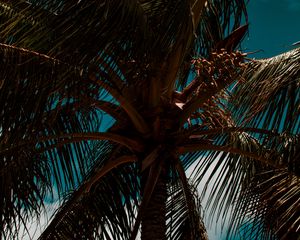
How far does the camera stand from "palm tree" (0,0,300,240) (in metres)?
4.01

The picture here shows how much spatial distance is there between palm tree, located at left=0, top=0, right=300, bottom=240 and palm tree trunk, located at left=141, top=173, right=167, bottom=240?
0.01m

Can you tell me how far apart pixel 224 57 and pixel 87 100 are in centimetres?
115

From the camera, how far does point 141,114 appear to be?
207 inches

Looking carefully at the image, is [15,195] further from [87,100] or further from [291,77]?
[291,77]

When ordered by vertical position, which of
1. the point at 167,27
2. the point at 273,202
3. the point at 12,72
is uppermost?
the point at 167,27

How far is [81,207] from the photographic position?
6.23 m

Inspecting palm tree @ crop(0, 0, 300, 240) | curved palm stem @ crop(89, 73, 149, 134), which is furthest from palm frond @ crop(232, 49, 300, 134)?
curved palm stem @ crop(89, 73, 149, 134)

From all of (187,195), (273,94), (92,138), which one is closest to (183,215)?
(187,195)

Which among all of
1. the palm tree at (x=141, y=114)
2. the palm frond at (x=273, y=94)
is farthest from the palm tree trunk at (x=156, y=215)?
the palm frond at (x=273, y=94)

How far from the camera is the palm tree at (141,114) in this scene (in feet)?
13.1

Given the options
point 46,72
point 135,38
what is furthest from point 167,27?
point 46,72

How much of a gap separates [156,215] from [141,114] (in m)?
0.92

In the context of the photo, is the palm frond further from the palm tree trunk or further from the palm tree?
the palm tree trunk

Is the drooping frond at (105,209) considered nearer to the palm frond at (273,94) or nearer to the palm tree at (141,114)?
the palm tree at (141,114)
